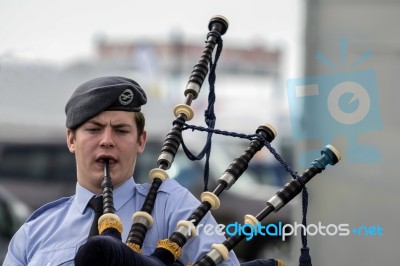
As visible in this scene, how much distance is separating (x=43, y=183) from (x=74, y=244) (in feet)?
27.2

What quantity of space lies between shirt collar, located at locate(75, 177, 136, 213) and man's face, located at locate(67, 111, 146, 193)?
0.08 ft

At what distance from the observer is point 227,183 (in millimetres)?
2838

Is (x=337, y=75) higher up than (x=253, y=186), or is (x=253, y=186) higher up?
(x=337, y=75)

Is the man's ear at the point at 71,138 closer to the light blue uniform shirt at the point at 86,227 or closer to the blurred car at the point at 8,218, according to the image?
the light blue uniform shirt at the point at 86,227

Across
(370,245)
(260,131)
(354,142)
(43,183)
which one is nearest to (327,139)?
(354,142)

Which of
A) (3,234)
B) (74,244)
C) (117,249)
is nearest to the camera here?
(117,249)

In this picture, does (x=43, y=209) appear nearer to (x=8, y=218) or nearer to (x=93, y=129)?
(x=93, y=129)

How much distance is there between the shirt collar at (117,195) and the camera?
285cm

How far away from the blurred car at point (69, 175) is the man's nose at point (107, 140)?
23.5ft

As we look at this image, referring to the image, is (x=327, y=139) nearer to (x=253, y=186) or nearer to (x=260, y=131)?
(x=260, y=131)

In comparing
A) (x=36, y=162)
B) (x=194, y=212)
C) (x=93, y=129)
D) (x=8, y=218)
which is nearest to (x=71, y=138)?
(x=93, y=129)

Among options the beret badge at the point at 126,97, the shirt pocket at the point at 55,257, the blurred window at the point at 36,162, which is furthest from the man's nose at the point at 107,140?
the blurred window at the point at 36,162

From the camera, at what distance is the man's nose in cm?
273

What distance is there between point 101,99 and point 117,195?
28cm
